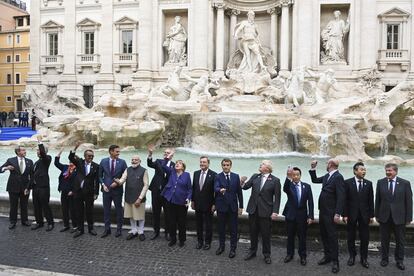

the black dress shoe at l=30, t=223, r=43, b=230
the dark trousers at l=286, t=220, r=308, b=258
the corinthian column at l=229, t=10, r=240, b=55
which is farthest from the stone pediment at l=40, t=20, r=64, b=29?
the dark trousers at l=286, t=220, r=308, b=258

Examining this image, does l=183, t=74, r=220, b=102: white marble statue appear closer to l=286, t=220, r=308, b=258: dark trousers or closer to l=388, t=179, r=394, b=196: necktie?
l=286, t=220, r=308, b=258: dark trousers

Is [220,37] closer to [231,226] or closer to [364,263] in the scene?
[231,226]

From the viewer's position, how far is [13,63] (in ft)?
149

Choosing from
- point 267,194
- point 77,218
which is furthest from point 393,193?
point 77,218

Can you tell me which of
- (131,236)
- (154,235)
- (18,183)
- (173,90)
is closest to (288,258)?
(154,235)

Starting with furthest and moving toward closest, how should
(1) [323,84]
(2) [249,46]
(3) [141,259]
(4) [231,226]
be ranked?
(2) [249,46]
(1) [323,84]
(4) [231,226]
(3) [141,259]

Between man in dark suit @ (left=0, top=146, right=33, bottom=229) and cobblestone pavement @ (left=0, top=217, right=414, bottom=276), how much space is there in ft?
1.56

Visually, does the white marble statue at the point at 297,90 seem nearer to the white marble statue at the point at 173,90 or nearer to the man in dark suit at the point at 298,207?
the white marble statue at the point at 173,90

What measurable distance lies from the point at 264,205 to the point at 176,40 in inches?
821

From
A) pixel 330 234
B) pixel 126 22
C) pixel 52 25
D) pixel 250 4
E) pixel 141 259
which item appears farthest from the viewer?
pixel 52 25

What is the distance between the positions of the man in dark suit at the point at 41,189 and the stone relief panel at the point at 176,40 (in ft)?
62.8

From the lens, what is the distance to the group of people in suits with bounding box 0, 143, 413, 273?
479 centimetres

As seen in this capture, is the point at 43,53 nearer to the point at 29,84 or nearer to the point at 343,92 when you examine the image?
the point at 29,84

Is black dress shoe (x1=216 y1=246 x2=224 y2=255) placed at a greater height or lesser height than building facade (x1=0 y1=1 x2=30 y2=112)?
lesser
